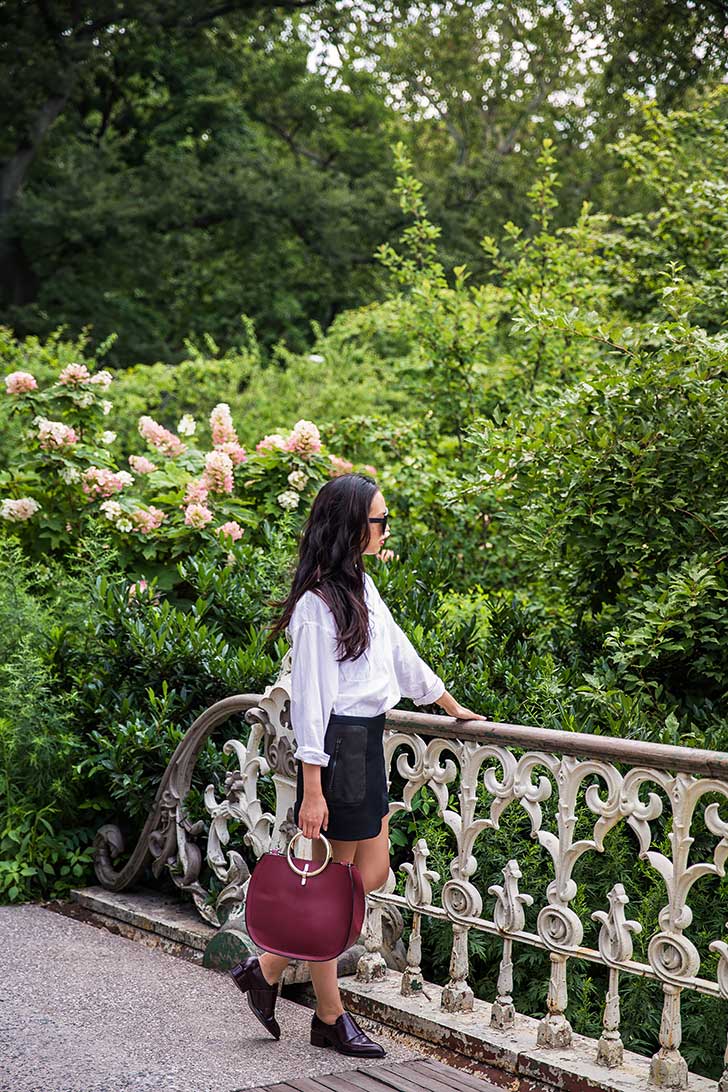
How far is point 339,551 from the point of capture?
12.2 feet

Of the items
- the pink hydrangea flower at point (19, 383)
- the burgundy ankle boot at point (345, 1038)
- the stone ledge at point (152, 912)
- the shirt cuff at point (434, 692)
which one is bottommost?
the stone ledge at point (152, 912)

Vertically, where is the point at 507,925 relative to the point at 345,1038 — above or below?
above

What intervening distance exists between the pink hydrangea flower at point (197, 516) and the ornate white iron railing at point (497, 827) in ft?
6.92

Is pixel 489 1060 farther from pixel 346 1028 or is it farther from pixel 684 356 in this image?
pixel 684 356

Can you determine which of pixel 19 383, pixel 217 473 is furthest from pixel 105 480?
pixel 19 383

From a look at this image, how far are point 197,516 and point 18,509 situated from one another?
3.93 ft

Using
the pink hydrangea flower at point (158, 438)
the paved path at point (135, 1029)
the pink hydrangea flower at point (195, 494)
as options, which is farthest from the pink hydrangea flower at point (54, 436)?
the paved path at point (135, 1029)

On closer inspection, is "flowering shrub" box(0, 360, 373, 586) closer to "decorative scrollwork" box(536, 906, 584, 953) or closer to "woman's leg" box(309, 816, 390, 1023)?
"woman's leg" box(309, 816, 390, 1023)

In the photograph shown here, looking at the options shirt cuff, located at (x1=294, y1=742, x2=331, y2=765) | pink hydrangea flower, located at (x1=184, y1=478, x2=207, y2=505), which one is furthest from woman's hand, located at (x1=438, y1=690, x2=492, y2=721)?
pink hydrangea flower, located at (x1=184, y1=478, x2=207, y2=505)

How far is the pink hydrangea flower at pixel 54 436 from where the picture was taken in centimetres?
748

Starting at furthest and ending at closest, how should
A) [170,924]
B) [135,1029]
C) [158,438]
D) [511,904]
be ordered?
[158,438], [170,924], [135,1029], [511,904]

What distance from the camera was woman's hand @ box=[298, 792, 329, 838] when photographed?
3.50 meters

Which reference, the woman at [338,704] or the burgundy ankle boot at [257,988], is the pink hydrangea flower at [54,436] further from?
the burgundy ankle boot at [257,988]

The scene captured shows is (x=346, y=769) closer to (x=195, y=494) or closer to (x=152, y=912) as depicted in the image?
(x=152, y=912)
